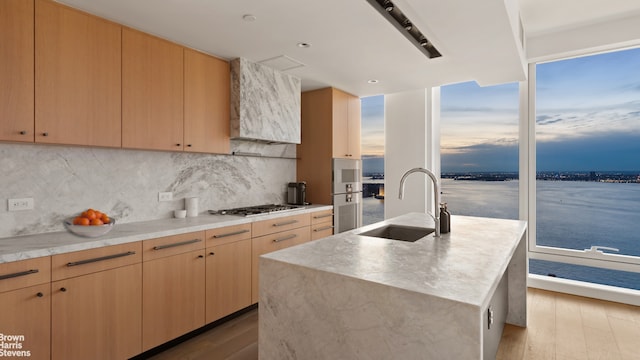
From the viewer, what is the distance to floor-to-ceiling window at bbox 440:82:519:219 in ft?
13.0

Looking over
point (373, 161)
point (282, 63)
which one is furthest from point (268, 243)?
point (373, 161)

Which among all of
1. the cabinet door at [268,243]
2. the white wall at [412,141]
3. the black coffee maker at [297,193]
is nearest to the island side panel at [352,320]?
the cabinet door at [268,243]

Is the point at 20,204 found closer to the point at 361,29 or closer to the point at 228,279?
the point at 228,279

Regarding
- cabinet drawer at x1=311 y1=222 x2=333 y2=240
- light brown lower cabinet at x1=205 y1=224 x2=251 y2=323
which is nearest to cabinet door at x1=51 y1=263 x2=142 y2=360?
light brown lower cabinet at x1=205 y1=224 x2=251 y2=323

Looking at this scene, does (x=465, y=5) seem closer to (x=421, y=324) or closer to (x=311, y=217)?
(x=421, y=324)

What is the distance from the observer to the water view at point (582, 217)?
133 inches

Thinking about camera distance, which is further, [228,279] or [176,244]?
[228,279]

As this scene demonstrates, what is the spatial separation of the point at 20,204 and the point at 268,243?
6.18 ft

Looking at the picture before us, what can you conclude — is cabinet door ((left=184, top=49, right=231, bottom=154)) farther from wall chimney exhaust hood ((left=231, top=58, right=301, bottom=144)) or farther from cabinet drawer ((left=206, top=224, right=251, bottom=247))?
cabinet drawer ((left=206, top=224, right=251, bottom=247))

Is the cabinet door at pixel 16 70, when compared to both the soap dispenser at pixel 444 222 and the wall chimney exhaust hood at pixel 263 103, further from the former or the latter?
the soap dispenser at pixel 444 222

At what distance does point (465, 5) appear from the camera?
1.98 metres

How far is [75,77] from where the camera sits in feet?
7.09

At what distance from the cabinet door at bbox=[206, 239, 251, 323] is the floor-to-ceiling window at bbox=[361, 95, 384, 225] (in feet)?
7.52

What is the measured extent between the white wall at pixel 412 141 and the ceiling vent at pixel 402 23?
5.49 ft
